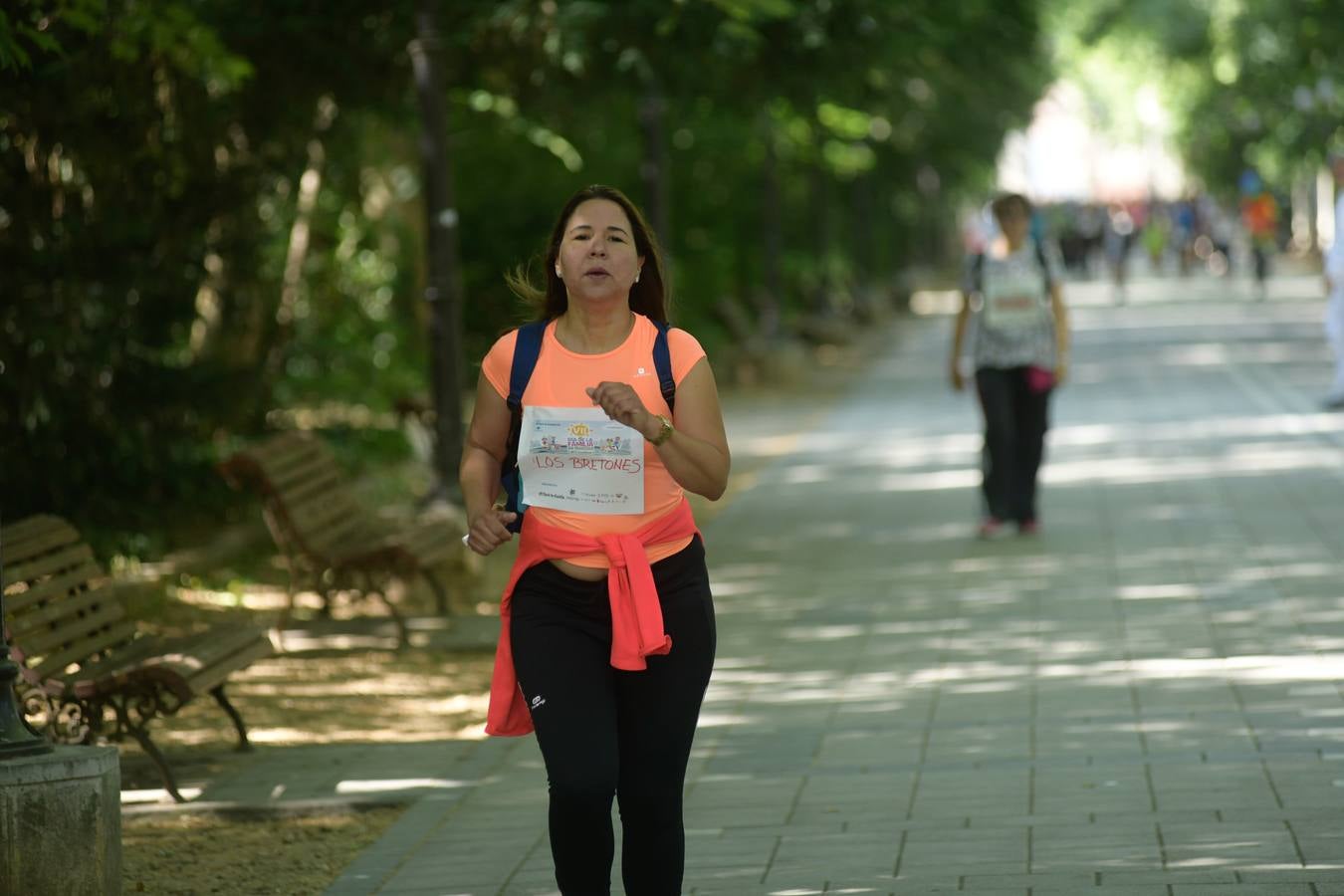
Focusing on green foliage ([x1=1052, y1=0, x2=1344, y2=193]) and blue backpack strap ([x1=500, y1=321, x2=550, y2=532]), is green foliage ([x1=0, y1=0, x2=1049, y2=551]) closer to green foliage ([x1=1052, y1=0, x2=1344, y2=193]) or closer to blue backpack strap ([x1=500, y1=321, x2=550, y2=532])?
blue backpack strap ([x1=500, y1=321, x2=550, y2=532])

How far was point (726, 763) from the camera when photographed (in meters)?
7.17

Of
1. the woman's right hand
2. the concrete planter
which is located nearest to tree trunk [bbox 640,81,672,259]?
the concrete planter

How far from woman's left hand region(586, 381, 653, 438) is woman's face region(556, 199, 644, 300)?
344 millimetres

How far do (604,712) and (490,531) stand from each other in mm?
437

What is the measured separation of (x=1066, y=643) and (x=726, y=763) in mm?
2301

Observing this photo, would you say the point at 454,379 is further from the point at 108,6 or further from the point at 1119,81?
the point at 1119,81

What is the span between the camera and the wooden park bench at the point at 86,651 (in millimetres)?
7027

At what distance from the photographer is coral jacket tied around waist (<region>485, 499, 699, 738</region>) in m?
4.48

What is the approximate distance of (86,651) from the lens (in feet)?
24.2

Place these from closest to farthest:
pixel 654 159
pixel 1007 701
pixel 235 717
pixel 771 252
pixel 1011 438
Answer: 1. pixel 235 717
2. pixel 1007 701
3. pixel 1011 438
4. pixel 654 159
5. pixel 771 252

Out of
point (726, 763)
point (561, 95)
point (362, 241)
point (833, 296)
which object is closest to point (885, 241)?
point (833, 296)

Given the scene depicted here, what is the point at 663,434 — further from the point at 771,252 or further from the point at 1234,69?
the point at 1234,69

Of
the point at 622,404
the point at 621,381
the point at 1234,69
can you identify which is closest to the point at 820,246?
the point at 1234,69

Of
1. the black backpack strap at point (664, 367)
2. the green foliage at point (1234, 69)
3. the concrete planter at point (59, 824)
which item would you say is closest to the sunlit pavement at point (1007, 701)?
the concrete planter at point (59, 824)
